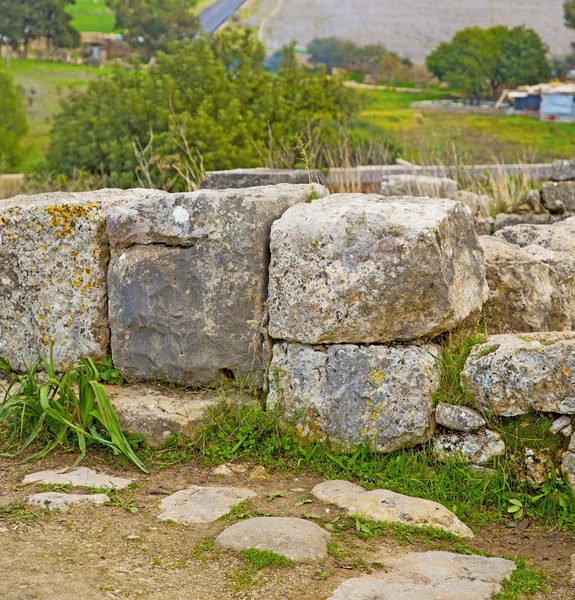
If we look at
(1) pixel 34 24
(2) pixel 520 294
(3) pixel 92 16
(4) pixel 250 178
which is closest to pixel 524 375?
(2) pixel 520 294

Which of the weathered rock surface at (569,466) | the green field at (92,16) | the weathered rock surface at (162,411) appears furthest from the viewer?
the green field at (92,16)

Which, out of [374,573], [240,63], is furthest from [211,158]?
[374,573]

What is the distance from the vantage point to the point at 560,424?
14.2ft

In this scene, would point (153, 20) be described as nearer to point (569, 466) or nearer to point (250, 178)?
point (250, 178)

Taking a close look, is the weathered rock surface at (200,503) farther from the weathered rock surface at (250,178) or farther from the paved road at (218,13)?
the paved road at (218,13)

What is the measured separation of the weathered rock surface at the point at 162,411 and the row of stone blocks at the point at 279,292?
161 millimetres

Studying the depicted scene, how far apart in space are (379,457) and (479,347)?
31.9 inches

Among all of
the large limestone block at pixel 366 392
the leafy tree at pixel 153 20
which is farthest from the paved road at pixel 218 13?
the large limestone block at pixel 366 392

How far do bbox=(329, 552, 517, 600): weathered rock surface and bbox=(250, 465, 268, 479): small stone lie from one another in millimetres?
1071

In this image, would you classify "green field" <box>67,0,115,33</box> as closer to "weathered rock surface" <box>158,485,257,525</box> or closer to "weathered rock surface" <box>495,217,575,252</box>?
"weathered rock surface" <box>495,217,575,252</box>

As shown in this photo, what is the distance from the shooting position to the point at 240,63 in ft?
65.7

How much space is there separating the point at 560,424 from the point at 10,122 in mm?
24032

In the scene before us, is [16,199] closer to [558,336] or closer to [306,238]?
[306,238]

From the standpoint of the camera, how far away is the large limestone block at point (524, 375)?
14.1 ft
